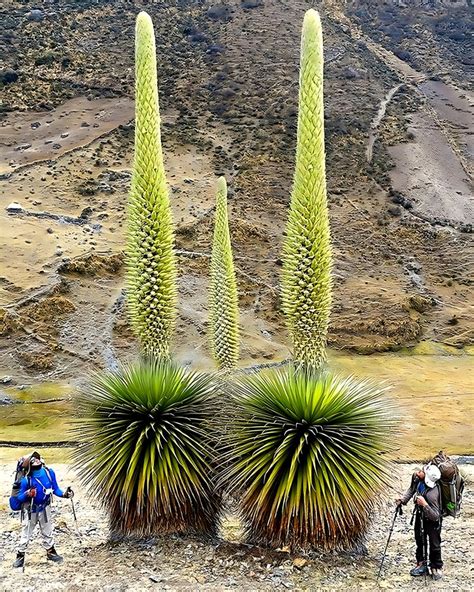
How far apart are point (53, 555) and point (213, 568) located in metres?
1.87

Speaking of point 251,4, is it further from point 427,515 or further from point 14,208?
point 427,515

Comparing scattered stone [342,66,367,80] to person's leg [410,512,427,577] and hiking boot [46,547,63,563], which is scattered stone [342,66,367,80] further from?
hiking boot [46,547,63,563]

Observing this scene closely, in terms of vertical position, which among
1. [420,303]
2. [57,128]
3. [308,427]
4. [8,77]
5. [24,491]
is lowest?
[24,491]

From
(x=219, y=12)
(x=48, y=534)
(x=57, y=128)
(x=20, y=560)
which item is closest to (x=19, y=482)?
(x=48, y=534)

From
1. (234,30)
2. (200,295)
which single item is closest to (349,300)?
(200,295)

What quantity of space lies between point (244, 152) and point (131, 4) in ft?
87.4

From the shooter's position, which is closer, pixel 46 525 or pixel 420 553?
pixel 420 553

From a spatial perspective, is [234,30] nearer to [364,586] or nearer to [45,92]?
[45,92]

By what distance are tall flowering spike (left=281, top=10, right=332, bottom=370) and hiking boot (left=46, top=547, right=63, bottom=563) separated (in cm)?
342

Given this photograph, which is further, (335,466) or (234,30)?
(234,30)

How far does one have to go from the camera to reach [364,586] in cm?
670

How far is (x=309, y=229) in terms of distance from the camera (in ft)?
22.8

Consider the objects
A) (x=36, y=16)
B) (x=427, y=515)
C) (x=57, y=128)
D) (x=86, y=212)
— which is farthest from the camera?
(x=36, y=16)

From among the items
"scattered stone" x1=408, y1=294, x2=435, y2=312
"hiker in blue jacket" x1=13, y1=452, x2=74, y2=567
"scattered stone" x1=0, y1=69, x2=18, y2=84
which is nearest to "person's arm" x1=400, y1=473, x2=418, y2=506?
"hiker in blue jacket" x1=13, y1=452, x2=74, y2=567
